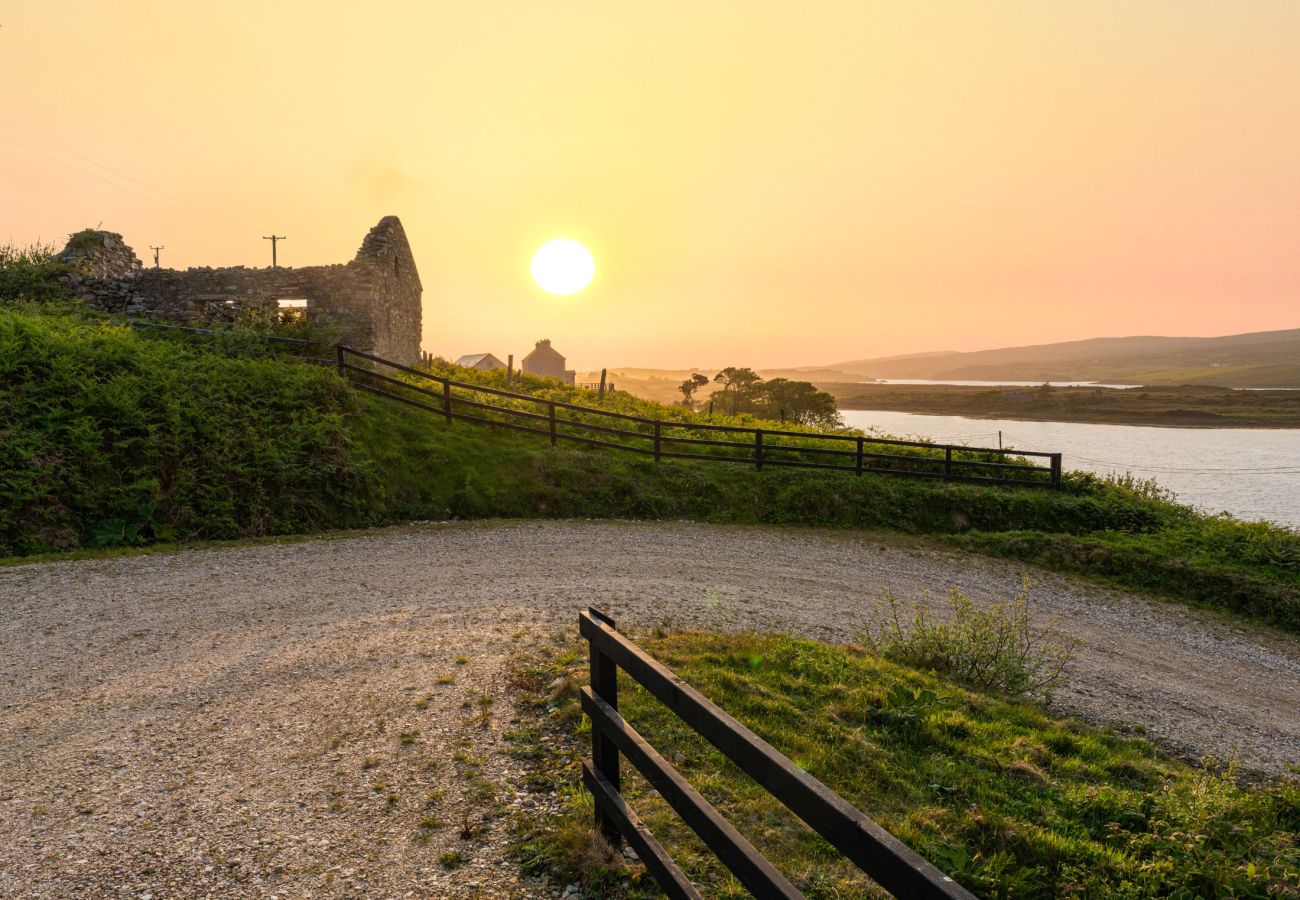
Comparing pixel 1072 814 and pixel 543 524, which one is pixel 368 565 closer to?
pixel 543 524

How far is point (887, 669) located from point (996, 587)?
6457mm

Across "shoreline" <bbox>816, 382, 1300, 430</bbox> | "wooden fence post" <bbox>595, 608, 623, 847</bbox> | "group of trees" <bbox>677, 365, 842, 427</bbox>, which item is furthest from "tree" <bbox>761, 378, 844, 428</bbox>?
"wooden fence post" <bbox>595, 608, 623, 847</bbox>

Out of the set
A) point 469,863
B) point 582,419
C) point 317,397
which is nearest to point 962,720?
point 469,863

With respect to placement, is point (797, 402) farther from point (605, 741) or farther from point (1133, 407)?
point (605, 741)

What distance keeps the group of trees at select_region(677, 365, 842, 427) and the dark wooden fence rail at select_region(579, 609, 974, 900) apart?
161 feet

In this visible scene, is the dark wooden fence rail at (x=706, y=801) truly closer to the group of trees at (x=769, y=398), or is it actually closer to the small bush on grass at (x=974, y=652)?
the small bush on grass at (x=974, y=652)

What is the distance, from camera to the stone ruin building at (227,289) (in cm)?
2131

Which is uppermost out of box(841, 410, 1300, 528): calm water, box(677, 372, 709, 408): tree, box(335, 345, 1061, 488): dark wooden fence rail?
box(677, 372, 709, 408): tree

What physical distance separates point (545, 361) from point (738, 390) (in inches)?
816

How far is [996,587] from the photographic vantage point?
11.8 m

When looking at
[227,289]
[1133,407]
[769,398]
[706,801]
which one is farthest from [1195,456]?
[227,289]

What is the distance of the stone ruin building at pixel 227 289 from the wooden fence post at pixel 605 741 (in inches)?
829

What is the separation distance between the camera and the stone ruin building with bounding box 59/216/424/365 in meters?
21.3

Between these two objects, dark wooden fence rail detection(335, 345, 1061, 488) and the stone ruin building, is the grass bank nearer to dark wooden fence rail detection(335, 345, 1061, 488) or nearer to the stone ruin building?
dark wooden fence rail detection(335, 345, 1061, 488)
